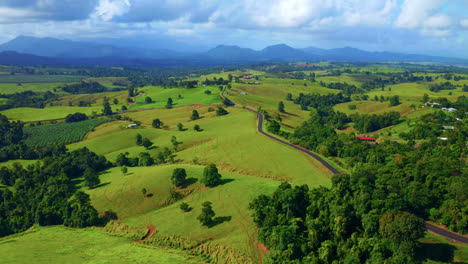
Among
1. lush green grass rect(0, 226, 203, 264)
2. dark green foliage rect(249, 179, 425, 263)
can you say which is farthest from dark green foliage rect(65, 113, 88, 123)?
dark green foliage rect(249, 179, 425, 263)

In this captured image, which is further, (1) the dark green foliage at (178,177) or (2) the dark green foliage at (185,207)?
(1) the dark green foliage at (178,177)

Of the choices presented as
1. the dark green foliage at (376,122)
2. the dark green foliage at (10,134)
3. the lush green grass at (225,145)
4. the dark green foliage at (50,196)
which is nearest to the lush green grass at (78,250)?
the dark green foliage at (50,196)

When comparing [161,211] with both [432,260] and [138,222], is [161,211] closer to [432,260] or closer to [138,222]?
[138,222]

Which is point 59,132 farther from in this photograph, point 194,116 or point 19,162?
point 194,116

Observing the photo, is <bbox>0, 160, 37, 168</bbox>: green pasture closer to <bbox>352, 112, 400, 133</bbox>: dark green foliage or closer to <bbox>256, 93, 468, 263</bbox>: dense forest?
<bbox>256, 93, 468, 263</bbox>: dense forest

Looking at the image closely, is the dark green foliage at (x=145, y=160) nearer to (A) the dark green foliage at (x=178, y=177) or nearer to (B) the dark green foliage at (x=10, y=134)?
(A) the dark green foliage at (x=178, y=177)

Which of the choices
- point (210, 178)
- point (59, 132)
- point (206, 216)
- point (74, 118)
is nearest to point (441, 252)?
point (206, 216)

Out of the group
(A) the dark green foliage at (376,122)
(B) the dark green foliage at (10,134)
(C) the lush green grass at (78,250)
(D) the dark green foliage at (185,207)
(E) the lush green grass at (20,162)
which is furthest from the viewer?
(A) the dark green foliage at (376,122)
